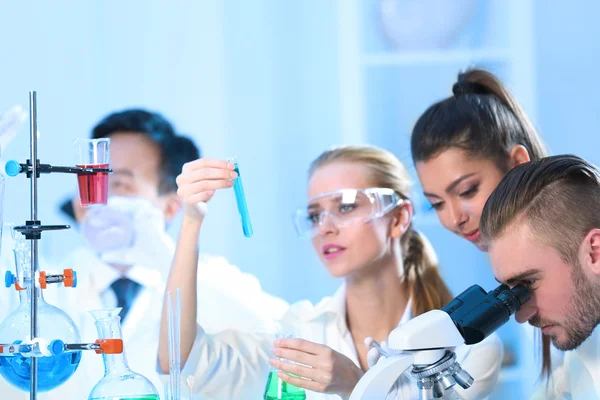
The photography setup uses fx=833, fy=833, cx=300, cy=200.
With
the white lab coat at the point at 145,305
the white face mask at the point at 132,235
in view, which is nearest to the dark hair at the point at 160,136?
the white face mask at the point at 132,235

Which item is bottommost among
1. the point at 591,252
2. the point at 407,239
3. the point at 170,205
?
the point at 591,252

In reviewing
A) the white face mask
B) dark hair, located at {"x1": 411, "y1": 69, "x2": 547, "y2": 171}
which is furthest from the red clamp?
the white face mask

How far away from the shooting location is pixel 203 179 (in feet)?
6.69

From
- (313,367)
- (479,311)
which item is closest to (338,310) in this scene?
(313,367)

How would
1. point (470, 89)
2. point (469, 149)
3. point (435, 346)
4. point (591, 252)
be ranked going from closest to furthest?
point (435, 346) → point (591, 252) → point (469, 149) → point (470, 89)

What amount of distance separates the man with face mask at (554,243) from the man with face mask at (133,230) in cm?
193

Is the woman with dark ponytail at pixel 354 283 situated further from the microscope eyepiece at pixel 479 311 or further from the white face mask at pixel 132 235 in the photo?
the white face mask at pixel 132 235

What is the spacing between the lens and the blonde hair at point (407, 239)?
2.78 m

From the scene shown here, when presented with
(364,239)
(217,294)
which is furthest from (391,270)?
(217,294)

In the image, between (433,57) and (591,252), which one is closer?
(591,252)

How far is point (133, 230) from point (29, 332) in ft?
7.72

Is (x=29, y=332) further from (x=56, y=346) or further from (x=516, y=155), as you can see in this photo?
(x=516, y=155)

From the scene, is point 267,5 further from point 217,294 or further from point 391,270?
point 391,270

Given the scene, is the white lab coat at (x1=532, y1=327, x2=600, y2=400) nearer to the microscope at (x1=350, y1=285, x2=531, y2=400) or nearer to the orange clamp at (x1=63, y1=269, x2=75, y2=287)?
the microscope at (x1=350, y1=285, x2=531, y2=400)
